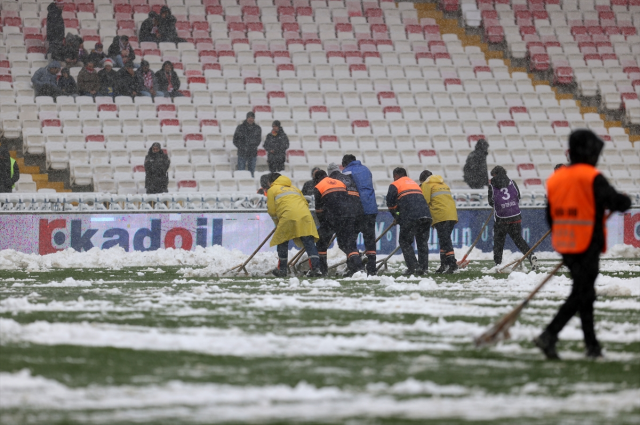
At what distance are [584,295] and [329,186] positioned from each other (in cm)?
772

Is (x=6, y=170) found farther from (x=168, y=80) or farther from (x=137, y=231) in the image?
(x=168, y=80)

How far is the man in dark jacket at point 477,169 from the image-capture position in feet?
63.0

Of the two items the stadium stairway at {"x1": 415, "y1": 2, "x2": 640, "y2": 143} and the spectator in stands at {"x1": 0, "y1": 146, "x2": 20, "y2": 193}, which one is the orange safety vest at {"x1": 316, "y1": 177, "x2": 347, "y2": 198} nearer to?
the spectator in stands at {"x1": 0, "y1": 146, "x2": 20, "y2": 193}

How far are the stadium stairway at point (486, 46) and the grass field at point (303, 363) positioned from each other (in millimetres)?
17165

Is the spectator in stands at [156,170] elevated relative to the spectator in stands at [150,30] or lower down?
lower down

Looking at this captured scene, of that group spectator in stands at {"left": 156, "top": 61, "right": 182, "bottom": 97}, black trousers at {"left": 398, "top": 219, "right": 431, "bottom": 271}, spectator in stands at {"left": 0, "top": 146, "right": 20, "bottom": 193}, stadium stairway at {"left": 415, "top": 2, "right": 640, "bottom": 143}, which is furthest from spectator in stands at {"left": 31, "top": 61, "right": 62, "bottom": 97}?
stadium stairway at {"left": 415, "top": 2, "right": 640, "bottom": 143}

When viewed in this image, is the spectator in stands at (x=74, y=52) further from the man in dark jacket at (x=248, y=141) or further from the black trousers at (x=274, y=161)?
the black trousers at (x=274, y=161)

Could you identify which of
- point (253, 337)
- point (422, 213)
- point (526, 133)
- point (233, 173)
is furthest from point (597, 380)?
point (526, 133)

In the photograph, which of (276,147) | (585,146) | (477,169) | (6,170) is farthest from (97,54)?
(585,146)

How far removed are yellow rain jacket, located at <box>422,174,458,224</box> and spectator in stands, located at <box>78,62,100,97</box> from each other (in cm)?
995

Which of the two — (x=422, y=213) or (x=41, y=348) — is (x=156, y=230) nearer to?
Answer: (x=422, y=213)

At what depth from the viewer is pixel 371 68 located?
2486 centimetres

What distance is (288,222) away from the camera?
508 inches

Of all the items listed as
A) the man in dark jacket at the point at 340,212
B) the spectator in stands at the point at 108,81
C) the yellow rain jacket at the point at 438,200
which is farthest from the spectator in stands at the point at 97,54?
the yellow rain jacket at the point at 438,200
